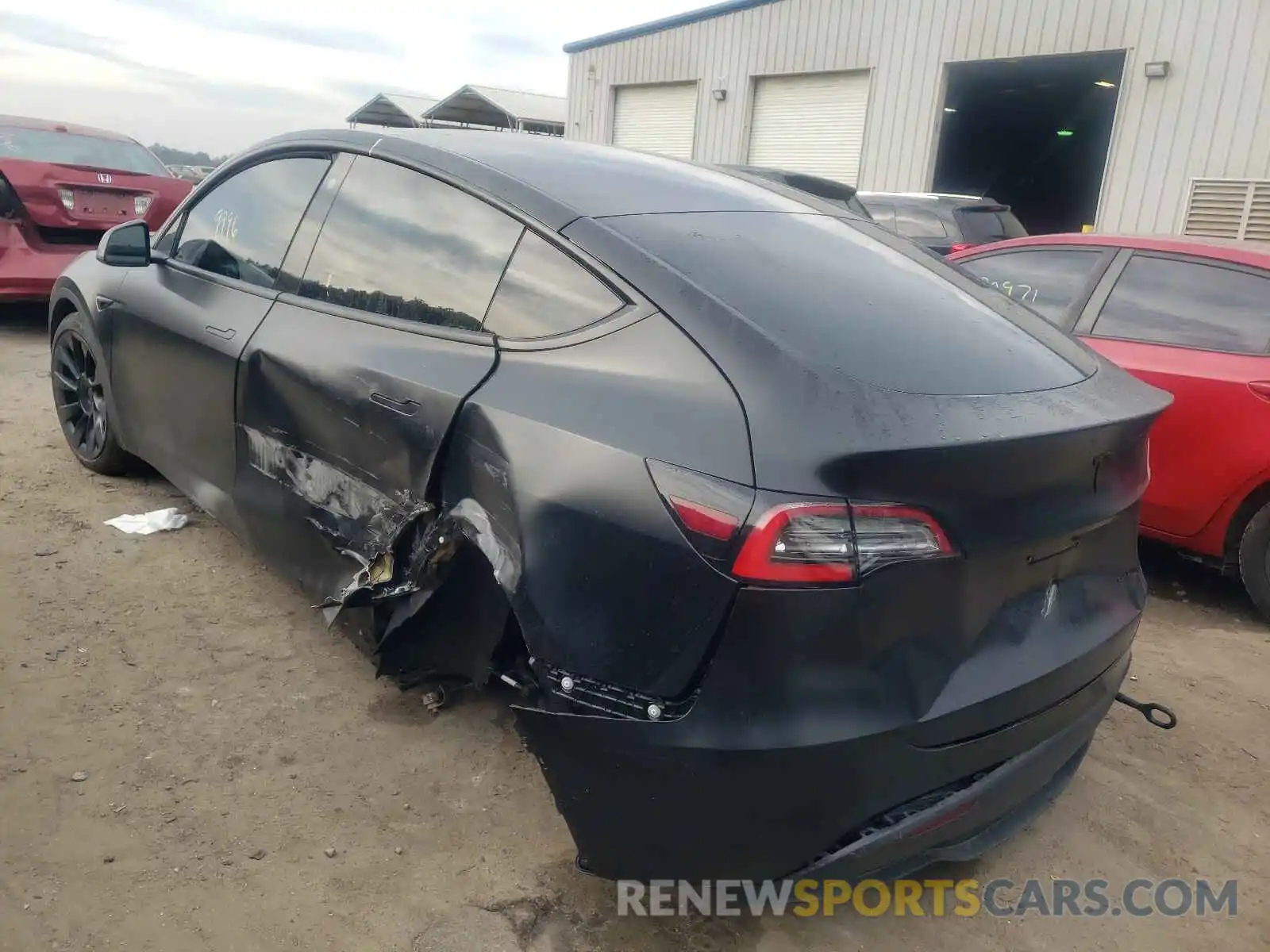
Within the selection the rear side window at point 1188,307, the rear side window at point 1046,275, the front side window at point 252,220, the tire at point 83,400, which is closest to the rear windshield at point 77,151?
the tire at point 83,400

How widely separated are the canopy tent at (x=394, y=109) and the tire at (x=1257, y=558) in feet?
106

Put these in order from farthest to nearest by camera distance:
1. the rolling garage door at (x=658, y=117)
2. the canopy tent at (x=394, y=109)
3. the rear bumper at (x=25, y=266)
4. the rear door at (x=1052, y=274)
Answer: the canopy tent at (x=394, y=109), the rolling garage door at (x=658, y=117), the rear bumper at (x=25, y=266), the rear door at (x=1052, y=274)

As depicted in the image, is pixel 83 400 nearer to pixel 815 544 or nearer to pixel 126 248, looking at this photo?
pixel 126 248

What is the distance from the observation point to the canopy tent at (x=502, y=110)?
1118 inches

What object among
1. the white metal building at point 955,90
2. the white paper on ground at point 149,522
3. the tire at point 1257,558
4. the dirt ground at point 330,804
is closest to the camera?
the dirt ground at point 330,804

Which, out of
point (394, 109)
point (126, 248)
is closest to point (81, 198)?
point (126, 248)

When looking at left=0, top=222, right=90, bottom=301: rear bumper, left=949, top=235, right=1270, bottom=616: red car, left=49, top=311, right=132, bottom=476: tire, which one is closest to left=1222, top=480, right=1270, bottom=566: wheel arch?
left=949, top=235, right=1270, bottom=616: red car

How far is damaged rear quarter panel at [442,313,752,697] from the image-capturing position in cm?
169

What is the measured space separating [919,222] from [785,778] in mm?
8490

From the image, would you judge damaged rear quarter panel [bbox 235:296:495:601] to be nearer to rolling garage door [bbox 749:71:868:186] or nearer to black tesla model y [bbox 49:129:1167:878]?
black tesla model y [bbox 49:129:1167:878]

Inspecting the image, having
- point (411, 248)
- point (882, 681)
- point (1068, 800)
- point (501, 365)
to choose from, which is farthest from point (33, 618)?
point (1068, 800)

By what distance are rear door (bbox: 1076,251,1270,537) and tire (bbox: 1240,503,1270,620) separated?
15cm

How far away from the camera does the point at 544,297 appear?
215 cm

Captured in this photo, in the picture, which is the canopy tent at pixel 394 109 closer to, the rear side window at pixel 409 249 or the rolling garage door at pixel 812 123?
the rolling garage door at pixel 812 123
